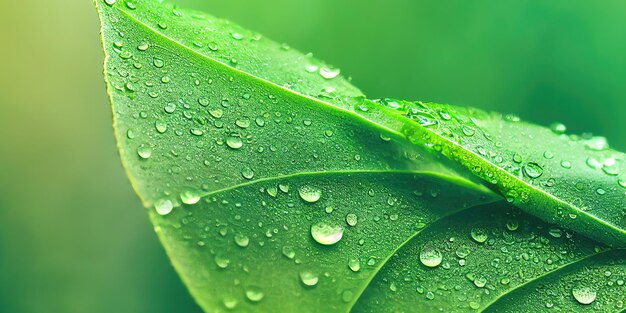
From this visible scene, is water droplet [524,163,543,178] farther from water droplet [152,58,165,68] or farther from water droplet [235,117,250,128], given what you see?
water droplet [152,58,165,68]

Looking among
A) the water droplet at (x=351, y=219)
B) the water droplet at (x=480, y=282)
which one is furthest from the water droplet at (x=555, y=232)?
the water droplet at (x=351, y=219)

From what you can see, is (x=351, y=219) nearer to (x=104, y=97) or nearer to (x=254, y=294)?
(x=254, y=294)

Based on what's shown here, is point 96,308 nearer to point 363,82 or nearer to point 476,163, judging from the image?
point 363,82

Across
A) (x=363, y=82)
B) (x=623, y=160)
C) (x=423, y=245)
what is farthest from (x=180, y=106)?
(x=363, y=82)

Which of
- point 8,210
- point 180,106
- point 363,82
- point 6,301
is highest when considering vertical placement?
point 180,106

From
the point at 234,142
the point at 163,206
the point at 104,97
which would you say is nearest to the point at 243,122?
the point at 234,142

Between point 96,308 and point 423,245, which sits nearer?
point 423,245

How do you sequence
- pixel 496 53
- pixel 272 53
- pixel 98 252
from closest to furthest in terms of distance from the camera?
pixel 272 53
pixel 496 53
pixel 98 252
